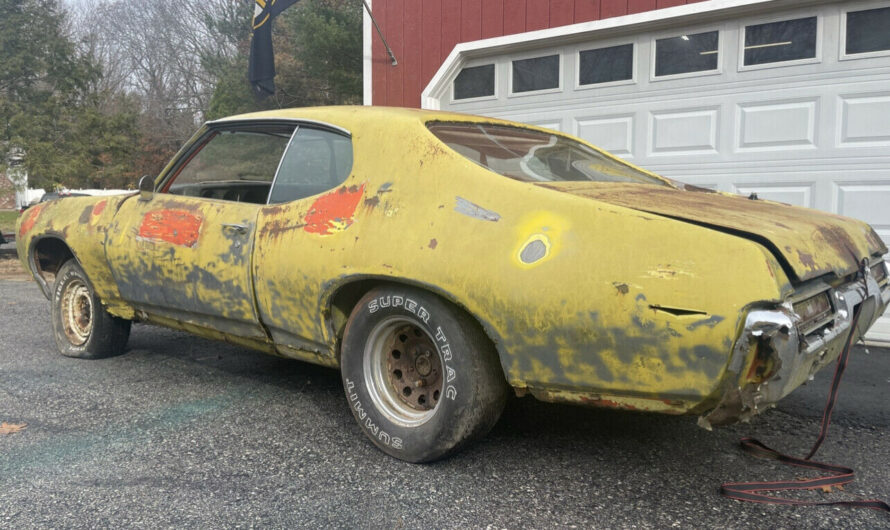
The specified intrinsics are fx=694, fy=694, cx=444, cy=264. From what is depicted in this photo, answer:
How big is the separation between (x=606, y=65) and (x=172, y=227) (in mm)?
5045

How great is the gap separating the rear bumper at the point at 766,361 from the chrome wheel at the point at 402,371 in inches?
41.0

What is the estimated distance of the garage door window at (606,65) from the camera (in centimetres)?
696

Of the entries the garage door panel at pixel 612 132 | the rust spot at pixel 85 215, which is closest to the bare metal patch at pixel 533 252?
the rust spot at pixel 85 215

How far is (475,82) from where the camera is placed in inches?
322

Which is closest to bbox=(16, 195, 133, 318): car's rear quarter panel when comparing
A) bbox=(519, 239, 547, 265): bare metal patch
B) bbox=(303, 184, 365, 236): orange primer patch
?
bbox=(303, 184, 365, 236): orange primer patch

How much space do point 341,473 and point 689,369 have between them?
1.36 m

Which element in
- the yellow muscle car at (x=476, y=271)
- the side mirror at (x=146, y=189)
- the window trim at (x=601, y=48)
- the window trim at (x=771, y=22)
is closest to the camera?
the yellow muscle car at (x=476, y=271)

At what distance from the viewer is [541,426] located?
125 inches

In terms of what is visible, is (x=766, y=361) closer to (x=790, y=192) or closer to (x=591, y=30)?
(x=790, y=192)

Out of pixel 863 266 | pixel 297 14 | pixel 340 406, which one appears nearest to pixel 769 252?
pixel 863 266

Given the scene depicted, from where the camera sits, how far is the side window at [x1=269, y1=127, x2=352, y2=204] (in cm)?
299

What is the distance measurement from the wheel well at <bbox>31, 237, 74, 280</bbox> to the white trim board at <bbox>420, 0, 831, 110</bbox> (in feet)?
15.9

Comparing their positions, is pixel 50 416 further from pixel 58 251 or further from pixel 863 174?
pixel 863 174

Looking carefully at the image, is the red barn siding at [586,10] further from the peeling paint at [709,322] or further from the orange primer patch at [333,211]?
the peeling paint at [709,322]
